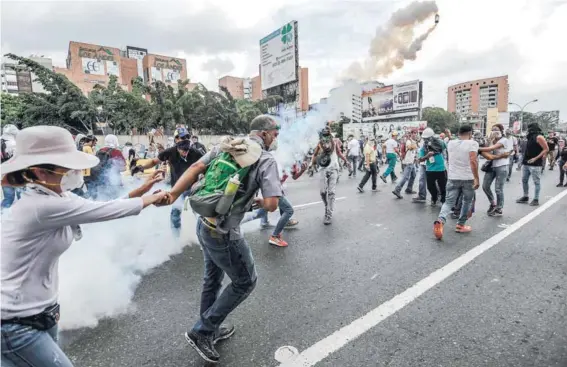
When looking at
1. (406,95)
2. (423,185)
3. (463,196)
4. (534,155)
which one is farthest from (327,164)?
(406,95)

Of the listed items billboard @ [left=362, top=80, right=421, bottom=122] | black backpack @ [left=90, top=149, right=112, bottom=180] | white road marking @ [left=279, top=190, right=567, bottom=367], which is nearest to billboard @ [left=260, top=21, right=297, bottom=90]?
billboard @ [left=362, top=80, right=421, bottom=122]

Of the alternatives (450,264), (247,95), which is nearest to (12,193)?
(450,264)

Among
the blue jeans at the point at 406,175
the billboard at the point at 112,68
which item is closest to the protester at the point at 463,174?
the blue jeans at the point at 406,175

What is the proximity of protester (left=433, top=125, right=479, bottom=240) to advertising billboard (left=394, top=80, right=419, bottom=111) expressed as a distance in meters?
45.9

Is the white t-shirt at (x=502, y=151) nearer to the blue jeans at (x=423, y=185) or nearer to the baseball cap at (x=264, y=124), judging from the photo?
the blue jeans at (x=423, y=185)

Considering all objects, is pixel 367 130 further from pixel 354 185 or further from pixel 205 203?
pixel 205 203

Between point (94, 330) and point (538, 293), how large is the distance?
13.7 feet

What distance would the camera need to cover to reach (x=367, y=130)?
47.8 meters

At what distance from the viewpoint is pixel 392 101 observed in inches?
2023

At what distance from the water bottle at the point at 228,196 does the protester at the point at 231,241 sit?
0.33ft

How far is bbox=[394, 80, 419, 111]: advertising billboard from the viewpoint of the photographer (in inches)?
1881

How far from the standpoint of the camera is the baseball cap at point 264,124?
8.74 feet

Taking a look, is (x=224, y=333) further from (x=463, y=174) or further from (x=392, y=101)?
(x=392, y=101)

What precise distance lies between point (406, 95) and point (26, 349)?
53.0 m
